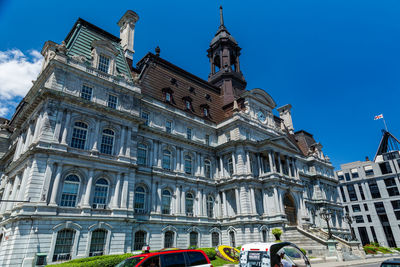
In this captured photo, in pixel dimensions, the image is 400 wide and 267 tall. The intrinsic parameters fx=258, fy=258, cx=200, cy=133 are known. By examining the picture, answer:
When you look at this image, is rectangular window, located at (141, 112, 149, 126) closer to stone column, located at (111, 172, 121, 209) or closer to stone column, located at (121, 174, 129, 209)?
stone column, located at (121, 174, 129, 209)

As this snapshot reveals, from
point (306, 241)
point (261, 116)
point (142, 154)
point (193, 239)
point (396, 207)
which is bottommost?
point (306, 241)

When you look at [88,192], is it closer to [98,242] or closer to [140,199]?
[98,242]

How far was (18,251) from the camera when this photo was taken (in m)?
18.6

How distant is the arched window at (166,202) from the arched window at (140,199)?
2493mm

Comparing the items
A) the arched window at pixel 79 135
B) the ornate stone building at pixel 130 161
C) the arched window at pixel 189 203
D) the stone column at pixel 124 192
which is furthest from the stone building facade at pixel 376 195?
the arched window at pixel 79 135

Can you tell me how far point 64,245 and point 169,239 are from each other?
452 inches

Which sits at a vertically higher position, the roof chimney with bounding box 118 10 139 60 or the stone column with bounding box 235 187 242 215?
the roof chimney with bounding box 118 10 139 60

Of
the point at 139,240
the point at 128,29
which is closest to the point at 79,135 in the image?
the point at 139,240

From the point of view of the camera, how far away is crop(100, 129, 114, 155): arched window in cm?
2573

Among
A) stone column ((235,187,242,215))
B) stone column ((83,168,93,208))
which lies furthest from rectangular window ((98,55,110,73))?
stone column ((235,187,242,215))

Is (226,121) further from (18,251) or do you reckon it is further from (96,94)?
(18,251)

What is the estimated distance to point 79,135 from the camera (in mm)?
24453

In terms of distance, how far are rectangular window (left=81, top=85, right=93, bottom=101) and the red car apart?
18983 millimetres

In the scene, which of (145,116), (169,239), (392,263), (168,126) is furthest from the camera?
(168,126)
